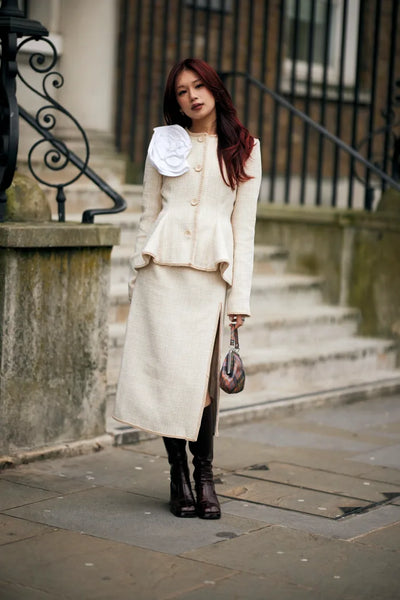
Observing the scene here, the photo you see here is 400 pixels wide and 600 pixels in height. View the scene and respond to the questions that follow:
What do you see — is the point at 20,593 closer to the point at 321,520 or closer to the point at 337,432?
the point at 321,520

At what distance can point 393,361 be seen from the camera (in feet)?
29.2

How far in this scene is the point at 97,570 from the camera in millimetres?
4137

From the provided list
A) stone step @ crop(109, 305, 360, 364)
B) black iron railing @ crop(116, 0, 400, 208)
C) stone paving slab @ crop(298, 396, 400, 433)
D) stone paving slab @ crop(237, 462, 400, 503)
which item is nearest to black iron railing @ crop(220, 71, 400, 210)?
black iron railing @ crop(116, 0, 400, 208)

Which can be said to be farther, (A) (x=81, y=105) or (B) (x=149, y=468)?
(A) (x=81, y=105)

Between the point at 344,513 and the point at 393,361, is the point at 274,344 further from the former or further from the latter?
the point at 344,513

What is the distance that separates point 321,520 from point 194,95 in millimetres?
1917

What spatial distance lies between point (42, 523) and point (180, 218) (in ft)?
4.59

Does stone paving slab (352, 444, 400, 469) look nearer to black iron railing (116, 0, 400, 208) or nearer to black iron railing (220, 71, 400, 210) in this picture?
black iron railing (220, 71, 400, 210)

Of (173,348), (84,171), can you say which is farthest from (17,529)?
(84,171)

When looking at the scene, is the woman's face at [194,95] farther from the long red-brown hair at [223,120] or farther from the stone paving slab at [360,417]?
the stone paving slab at [360,417]

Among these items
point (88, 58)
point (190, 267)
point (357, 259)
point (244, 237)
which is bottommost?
point (357, 259)

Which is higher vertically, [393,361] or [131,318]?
[131,318]

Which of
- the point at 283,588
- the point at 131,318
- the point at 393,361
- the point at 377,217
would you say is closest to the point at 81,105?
the point at 377,217

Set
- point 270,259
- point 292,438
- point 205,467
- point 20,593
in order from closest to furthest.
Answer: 1. point 20,593
2. point 205,467
3. point 292,438
4. point 270,259
